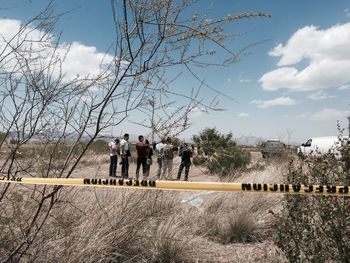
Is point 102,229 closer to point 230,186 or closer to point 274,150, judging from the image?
point 230,186

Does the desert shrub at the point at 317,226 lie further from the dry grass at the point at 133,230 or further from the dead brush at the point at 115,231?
the dead brush at the point at 115,231

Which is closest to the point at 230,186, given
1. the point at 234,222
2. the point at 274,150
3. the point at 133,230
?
the point at 133,230

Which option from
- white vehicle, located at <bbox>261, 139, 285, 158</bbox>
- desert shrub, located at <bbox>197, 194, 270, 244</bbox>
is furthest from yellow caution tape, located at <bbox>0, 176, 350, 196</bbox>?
white vehicle, located at <bbox>261, 139, 285, 158</bbox>

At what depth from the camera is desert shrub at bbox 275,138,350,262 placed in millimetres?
3410

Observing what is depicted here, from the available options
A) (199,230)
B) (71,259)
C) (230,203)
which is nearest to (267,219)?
(230,203)

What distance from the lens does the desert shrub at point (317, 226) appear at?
3410mm

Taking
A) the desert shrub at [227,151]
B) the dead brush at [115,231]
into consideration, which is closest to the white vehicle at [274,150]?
the desert shrub at [227,151]

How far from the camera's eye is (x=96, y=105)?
3.79 metres

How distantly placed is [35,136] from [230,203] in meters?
3.59

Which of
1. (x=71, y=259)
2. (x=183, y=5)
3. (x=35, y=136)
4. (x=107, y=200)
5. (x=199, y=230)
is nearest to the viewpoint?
(x=183, y=5)

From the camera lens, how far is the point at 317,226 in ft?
11.8

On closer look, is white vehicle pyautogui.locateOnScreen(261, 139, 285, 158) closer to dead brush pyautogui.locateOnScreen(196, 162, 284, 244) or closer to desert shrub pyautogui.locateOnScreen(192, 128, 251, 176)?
desert shrub pyautogui.locateOnScreen(192, 128, 251, 176)

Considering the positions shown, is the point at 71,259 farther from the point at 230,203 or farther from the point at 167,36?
the point at 230,203

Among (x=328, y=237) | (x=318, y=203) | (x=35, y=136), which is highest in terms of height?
(x=35, y=136)
